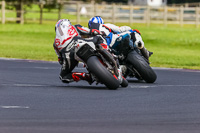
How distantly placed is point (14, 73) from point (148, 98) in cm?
563

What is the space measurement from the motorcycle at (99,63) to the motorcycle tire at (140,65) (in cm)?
149

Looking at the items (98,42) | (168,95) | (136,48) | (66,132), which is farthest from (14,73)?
(66,132)

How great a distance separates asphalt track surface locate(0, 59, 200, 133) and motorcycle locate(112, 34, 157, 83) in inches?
8.2

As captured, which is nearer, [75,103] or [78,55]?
[75,103]

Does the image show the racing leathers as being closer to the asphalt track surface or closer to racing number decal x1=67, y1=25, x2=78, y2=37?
racing number decal x1=67, y1=25, x2=78, y2=37

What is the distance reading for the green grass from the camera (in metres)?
22.6

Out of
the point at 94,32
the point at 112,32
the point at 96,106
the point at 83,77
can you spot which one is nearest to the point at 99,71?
the point at 83,77

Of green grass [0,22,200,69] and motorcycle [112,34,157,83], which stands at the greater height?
motorcycle [112,34,157,83]

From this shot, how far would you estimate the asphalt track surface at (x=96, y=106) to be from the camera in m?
7.79

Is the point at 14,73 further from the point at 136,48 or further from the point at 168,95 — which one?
the point at 168,95

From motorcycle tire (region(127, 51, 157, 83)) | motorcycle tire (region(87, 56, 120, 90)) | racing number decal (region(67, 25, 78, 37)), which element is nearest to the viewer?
motorcycle tire (region(87, 56, 120, 90))

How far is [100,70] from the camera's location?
447 inches

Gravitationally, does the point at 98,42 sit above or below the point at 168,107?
above

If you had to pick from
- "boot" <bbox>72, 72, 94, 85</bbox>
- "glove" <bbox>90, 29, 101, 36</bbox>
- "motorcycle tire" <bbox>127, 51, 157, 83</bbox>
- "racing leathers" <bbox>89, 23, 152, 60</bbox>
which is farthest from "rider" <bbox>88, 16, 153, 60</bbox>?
"boot" <bbox>72, 72, 94, 85</bbox>
